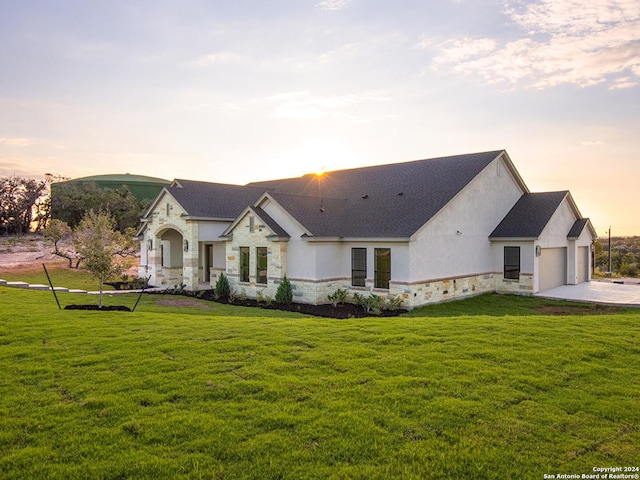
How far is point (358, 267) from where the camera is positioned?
21.1m

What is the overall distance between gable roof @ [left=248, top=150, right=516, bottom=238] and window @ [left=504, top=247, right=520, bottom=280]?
4629 mm

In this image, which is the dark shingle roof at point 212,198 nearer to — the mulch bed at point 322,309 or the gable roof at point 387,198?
the gable roof at point 387,198

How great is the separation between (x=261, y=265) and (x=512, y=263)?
43.2 feet

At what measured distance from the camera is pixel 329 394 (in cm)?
644

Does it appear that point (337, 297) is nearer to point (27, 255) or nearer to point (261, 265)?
point (261, 265)

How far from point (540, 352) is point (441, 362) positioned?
222cm

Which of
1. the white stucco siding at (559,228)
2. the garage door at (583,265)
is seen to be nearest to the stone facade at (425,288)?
the white stucco siding at (559,228)

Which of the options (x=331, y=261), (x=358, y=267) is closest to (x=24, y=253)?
(x=331, y=261)

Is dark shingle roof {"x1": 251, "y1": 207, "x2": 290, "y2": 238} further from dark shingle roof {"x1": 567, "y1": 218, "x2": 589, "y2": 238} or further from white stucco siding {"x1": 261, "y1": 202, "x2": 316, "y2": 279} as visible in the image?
dark shingle roof {"x1": 567, "y1": 218, "x2": 589, "y2": 238}

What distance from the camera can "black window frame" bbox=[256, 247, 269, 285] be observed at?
73.1 ft

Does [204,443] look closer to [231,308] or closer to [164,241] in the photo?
[231,308]

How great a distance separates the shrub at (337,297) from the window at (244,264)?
5098 mm

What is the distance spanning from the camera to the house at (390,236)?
66.5ft

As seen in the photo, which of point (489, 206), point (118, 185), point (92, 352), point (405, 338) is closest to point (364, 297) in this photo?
point (489, 206)
